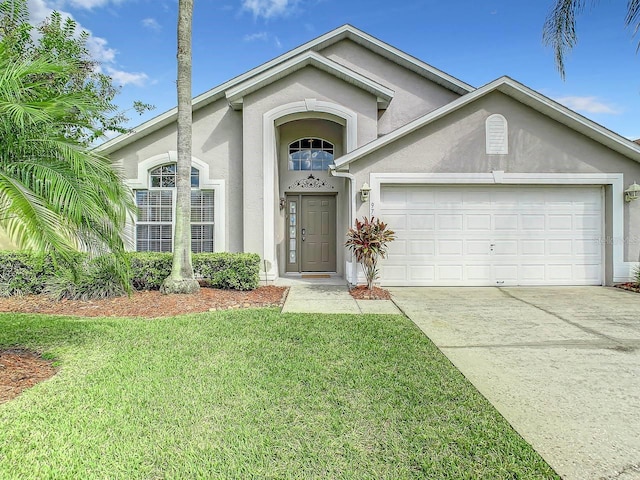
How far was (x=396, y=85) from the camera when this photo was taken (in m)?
11.9

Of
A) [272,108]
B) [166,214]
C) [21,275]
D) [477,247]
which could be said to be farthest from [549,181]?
[21,275]

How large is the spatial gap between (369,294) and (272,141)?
5.05 m

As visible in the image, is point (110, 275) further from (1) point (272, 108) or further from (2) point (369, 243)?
(1) point (272, 108)

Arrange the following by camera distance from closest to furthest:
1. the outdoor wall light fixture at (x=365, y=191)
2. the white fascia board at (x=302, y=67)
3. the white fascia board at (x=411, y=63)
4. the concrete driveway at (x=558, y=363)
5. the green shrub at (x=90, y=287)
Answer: the concrete driveway at (x=558, y=363)
the green shrub at (x=90, y=287)
the outdoor wall light fixture at (x=365, y=191)
the white fascia board at (x=302, y=67)
the white fascia board at (x=411, y=63)

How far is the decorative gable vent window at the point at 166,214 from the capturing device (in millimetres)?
10453

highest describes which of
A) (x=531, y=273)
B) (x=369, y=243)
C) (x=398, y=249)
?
(x=369, y=243)

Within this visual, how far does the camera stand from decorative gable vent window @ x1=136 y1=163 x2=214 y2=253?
1045 cm

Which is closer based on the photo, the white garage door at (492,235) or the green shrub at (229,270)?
the green shrub at (229,270)

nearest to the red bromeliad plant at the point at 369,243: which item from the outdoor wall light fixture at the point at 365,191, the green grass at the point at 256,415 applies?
the outdoor wall light fixture at the point at 365,191

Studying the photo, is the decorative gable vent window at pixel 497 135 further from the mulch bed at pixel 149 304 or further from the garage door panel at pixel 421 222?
the mulch bed at pixel 149 304

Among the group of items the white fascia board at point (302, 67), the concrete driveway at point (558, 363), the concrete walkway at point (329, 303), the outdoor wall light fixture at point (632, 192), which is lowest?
the concrete driveway at point (558, 363)

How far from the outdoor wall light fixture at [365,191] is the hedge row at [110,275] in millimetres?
3039

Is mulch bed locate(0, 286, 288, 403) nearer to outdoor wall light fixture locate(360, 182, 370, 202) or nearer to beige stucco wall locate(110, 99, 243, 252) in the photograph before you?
beige stucco wall locate(110, 99, 243, 252)

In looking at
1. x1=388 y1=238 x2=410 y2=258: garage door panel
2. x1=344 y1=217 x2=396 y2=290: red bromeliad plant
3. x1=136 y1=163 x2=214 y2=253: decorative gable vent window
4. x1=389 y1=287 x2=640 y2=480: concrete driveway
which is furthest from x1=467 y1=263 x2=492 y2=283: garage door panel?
x1=136 y1=163 x2=214 y2=253: decorative gable vent window
